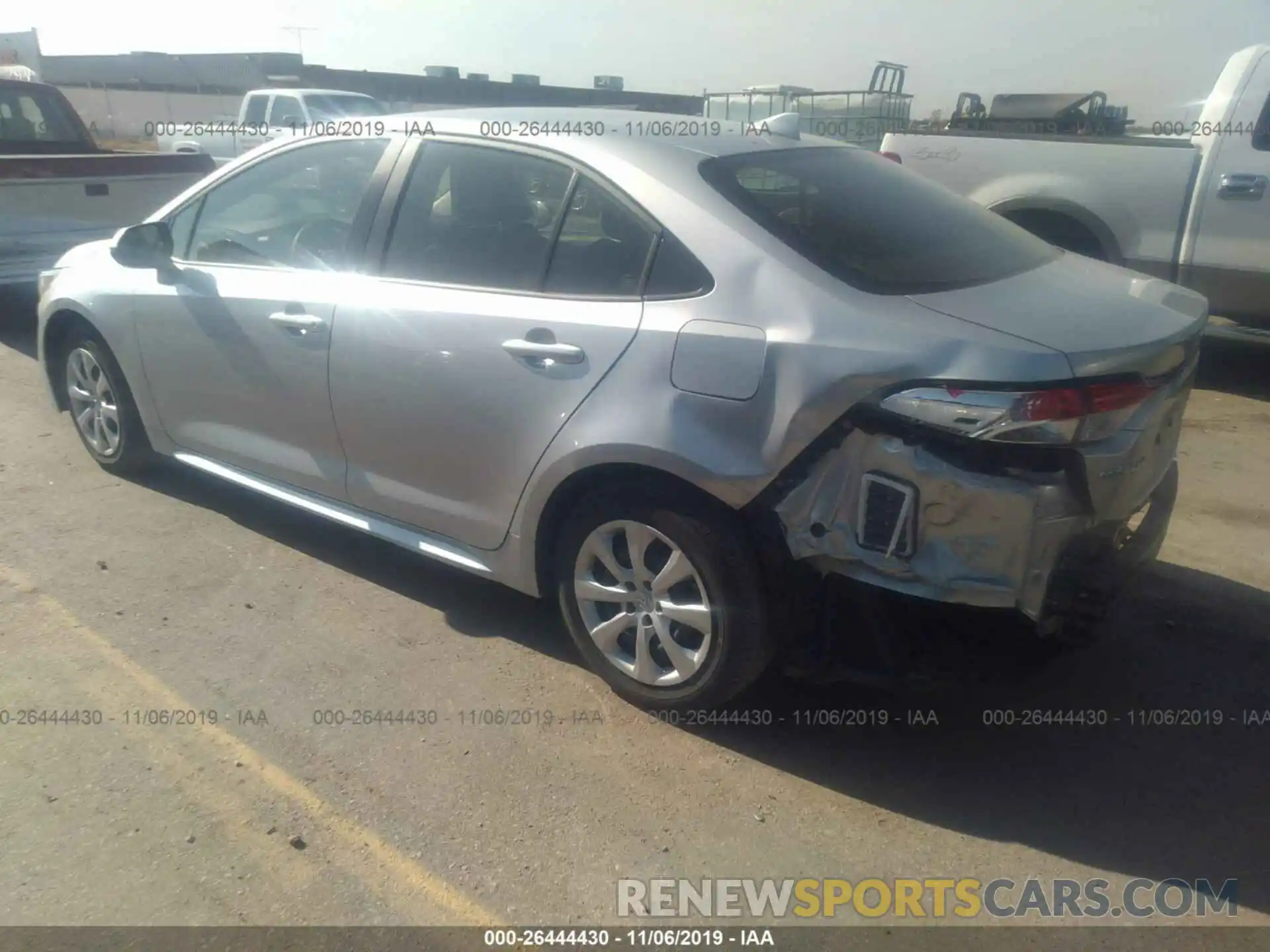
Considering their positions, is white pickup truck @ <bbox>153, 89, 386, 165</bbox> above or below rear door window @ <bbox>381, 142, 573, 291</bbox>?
below

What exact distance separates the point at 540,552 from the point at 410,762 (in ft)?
2.41

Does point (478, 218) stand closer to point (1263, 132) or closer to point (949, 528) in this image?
point (949, 528)

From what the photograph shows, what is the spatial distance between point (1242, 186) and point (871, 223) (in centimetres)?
442

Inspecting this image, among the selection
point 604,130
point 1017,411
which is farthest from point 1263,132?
point 1017,411

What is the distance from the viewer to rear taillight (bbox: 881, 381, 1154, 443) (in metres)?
2.47

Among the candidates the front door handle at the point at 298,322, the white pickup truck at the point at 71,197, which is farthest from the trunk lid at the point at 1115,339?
the white pickup truck at the point at 71,197

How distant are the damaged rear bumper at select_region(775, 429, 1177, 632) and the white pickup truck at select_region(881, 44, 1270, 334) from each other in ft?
15.1

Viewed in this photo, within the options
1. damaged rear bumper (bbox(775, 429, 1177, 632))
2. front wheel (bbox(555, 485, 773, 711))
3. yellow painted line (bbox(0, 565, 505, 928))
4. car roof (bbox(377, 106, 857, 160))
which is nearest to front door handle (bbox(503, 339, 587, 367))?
front wheel (bbox(555, 485, 773, 711))

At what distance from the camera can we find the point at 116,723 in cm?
318

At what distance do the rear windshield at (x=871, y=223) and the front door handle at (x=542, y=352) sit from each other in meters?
0.62

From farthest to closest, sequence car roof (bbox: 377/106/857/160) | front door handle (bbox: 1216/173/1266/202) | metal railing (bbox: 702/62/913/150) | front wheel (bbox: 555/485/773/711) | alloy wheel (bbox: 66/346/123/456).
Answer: metal railing (bbox: 702/62/913/150) < front door handle (bbox: 1216/173/1266/202) < alloy wheel (bbox: 66/346/123/456) < car roof (bbox: 377/106/857/160) < front wheel (bbox: 555/485/773/711)

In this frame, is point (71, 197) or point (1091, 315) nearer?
point (1091, 315)

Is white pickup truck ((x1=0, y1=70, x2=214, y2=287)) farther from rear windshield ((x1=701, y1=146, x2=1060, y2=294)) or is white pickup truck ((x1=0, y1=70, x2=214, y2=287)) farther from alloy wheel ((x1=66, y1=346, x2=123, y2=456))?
rear windshield ((x1=701, y1=146, x2=1060, y2=294))
